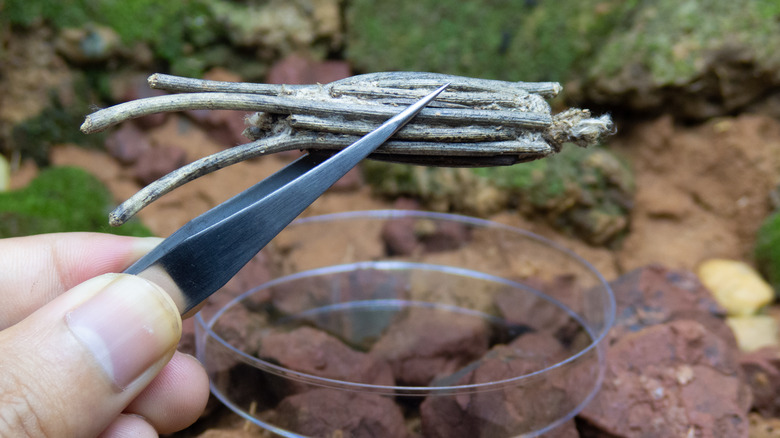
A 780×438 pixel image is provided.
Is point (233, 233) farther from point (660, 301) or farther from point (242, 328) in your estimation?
point (660, 301)

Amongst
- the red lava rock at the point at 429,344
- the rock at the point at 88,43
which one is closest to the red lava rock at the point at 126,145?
the rock at the point at 88,43

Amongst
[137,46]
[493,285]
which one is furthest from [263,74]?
[493,285]

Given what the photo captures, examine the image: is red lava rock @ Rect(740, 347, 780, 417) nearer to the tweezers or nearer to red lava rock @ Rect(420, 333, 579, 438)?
red lava rock @ Rect(420, 333, 579, 438)

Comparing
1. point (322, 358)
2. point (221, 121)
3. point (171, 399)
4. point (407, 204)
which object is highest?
point (221, 121)

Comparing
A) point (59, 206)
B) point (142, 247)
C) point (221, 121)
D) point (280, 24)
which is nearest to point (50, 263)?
point (142, 247)

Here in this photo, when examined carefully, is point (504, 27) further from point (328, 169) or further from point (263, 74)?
point (328, 169)

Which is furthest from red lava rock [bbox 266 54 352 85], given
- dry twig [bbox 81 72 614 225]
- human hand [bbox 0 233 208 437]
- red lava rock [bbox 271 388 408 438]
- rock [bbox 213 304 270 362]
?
human hand [bbox 0 233 208 437]

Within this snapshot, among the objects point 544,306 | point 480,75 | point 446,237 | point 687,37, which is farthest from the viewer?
point 480,75
